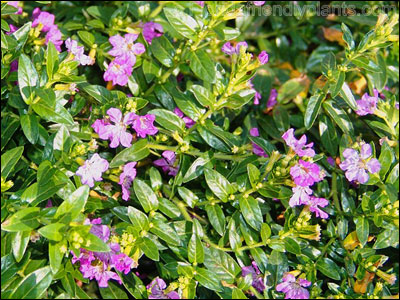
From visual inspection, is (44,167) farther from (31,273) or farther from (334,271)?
(334,271)

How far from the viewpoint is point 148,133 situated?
2145 millimetres

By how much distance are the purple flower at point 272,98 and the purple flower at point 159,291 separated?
3.85 ft

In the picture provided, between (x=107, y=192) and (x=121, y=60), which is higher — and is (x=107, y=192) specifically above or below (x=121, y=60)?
below

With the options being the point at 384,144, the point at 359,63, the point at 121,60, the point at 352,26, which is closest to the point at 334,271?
the point at 384,144

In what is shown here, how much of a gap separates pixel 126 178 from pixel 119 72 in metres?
0.48

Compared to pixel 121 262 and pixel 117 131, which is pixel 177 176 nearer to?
pixel 117 131

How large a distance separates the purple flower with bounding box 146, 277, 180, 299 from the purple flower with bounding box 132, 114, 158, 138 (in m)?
0.56

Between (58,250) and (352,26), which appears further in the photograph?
(352,26)

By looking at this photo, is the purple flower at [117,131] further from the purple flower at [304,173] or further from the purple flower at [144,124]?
the purple flower at [304,173]

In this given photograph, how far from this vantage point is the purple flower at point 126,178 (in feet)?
7.10

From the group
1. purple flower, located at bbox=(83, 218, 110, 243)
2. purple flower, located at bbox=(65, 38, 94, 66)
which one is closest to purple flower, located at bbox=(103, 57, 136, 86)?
purple flower, located at bbox=(65, 38, 94, 66)

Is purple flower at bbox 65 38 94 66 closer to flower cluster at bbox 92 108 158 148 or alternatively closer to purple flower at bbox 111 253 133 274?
flower cluster at bbox 92 108 158 148

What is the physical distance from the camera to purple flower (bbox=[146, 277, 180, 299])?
1.96 meters

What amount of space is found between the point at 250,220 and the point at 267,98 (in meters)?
0.88
